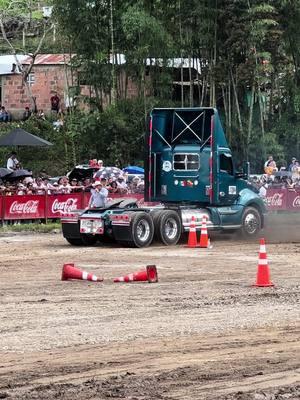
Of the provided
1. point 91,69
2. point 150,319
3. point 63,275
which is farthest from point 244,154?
point 150,319

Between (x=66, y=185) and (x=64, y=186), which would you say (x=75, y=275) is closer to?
(x=64, y=186)

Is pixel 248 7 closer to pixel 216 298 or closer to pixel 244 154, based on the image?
pixel 244 154

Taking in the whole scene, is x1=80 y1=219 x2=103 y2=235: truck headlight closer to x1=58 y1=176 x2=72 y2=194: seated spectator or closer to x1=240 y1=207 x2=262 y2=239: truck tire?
x1=240 y1=207 x2=262 y2=239: truck tire

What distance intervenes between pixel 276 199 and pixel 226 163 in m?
10.2

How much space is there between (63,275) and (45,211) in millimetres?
12847

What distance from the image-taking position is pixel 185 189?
25781 mm

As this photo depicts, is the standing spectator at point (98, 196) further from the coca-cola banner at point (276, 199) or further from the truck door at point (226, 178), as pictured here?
the coca-cola banner at point (276, 199)

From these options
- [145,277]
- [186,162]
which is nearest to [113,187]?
[186,162]

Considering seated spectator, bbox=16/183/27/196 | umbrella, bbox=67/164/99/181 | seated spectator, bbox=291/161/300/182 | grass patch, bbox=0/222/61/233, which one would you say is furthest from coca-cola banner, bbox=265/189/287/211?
seated spectator, bbox=16/183/27/196

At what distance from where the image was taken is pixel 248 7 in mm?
39375

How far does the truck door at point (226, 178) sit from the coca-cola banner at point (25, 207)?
19.9 feet

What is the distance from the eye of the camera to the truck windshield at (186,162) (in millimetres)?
25641

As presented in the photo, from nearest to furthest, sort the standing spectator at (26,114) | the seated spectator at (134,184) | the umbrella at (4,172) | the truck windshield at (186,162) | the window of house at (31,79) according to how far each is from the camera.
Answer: the truck windshield at (186,162) < the umbrella at (4,172) < the seated spectator at (134,184) < the standing spectator at (26,114) < the window of house at (31,79)

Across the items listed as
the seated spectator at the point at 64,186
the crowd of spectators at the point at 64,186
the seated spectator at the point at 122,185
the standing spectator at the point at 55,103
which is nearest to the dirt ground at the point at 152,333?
the crowd of spectators at the point at 64,186
